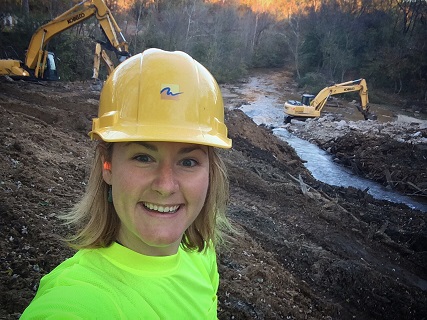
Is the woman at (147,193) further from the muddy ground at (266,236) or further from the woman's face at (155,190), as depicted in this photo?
the muddy ground at (266,236)

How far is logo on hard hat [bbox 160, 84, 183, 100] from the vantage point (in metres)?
1.67

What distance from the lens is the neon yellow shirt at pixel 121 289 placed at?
121 centimetres

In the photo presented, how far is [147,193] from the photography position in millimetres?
1516

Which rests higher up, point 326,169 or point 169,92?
point 169,92

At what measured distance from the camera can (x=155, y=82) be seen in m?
1.67

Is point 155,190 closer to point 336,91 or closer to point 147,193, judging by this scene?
point 147,193

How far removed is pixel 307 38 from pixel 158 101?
46.7 meters

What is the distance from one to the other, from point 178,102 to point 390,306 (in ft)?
17.6

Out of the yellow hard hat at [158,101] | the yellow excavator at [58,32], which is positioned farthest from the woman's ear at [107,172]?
the yellow excavator at [58,32]

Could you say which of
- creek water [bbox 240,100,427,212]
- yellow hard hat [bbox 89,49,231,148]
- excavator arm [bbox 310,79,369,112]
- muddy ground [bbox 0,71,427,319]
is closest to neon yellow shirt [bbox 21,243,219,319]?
yellow hard hat [bbox 89,49,231,148]

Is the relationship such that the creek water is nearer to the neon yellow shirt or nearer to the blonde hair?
the blonde hair

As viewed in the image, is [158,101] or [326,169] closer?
[158,101]

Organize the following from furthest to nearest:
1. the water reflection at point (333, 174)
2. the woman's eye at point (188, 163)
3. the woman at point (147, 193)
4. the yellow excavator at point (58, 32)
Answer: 1. the yellow excavator at point (58, 32)
2. the water reflection at point (333, 174)
3. the woman's eye at point (188, 163)
4. the woman at point (147, 193)

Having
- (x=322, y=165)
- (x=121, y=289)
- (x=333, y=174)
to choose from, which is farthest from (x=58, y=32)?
(x=121, y=289)
